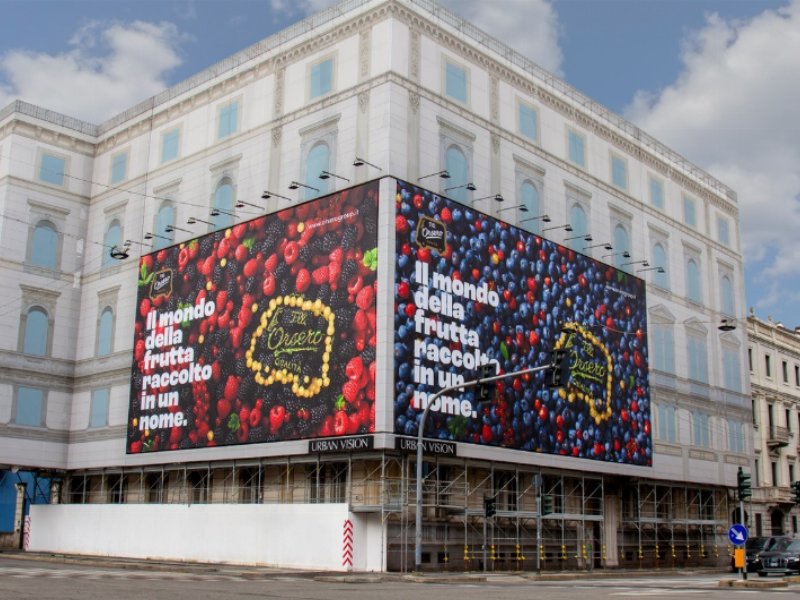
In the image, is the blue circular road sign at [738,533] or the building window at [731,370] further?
the building window at [731,370]

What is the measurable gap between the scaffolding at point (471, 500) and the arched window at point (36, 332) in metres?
7.71

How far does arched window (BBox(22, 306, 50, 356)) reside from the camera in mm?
56000

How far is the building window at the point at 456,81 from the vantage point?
4738cm

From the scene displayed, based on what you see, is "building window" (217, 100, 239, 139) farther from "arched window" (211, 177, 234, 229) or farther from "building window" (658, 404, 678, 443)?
"building window" (658, 404, 678, 443)

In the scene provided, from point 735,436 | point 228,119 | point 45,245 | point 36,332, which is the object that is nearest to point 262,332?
point 228,119

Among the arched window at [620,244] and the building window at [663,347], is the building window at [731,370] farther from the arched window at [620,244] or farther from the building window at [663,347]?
the arched window at [620,244]

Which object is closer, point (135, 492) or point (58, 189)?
point (135, 492)

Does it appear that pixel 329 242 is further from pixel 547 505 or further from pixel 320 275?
pixel 547 505

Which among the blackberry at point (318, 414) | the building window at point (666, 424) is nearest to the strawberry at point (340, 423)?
the blackberry at point (318, 414)

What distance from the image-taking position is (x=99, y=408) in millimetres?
55469

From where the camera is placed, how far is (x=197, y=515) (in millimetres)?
45469

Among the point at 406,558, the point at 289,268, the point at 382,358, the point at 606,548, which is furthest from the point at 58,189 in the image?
the point at 606,548

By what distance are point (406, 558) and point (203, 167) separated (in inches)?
964

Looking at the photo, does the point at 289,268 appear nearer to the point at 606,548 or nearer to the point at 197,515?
the point at 197,515
